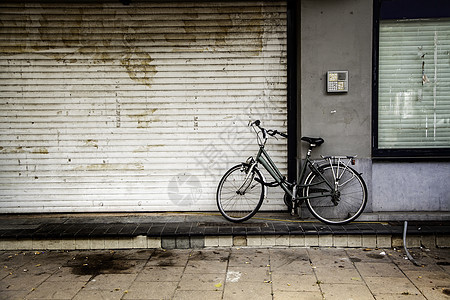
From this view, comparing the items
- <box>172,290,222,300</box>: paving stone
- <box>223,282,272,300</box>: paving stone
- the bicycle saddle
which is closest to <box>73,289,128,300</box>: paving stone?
<box>172,290,222,300</box>: paving stone

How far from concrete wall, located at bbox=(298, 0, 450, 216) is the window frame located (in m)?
0.13

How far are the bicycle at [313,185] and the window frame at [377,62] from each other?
25.0 inches

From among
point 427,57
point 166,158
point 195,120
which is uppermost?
point 427,57

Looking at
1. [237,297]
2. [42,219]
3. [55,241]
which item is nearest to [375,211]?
[237,297]

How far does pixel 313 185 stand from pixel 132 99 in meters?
3.37

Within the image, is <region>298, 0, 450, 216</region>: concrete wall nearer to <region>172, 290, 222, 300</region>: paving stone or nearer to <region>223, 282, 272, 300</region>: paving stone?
<region>223, 282, 272, 300</region>: paving stone

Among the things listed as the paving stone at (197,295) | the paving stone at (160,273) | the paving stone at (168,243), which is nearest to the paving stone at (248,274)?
the paving stone at (197,295)

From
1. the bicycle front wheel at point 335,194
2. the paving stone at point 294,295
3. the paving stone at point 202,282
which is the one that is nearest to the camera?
the paving stone at point 294,295

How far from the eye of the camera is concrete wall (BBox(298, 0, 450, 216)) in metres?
5.98

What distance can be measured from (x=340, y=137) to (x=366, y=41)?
60.8 inches

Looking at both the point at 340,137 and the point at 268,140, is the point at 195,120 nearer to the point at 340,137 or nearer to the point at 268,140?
the point at 268,140

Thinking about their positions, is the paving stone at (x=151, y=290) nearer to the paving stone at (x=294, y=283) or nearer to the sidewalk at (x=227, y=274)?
the sidewalk at (x=227, y=274)

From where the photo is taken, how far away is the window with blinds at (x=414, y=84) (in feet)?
20.1

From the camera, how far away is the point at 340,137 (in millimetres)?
6102
